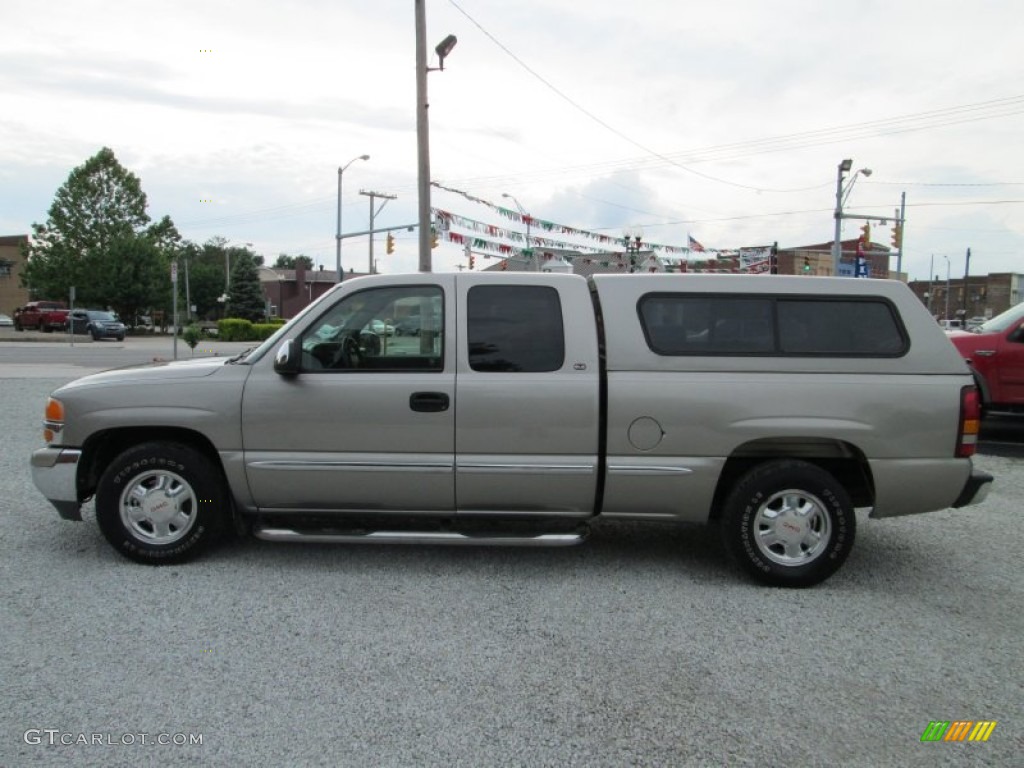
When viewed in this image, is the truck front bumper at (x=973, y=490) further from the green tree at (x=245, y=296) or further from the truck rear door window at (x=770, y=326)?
the green tree at (x=245, y=296)

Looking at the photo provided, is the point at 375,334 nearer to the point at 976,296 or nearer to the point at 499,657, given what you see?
the point at 499,657

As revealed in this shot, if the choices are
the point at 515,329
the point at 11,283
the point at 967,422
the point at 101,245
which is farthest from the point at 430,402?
the point at 11,283

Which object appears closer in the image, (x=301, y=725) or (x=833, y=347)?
(x=301, y=725)

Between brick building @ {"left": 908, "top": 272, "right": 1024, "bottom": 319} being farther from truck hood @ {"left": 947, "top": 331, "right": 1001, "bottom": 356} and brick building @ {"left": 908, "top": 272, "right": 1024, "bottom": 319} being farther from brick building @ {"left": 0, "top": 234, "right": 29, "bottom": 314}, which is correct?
brick building @ {"left": 0, "top": 234, "right": 29, "bottom": 314}

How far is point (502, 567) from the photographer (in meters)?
4.83

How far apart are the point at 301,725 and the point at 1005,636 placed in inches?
138

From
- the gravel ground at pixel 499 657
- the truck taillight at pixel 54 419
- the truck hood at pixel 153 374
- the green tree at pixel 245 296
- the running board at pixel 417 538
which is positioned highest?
the green tree at pixel 245 296

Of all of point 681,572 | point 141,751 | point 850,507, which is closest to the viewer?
point 141,751

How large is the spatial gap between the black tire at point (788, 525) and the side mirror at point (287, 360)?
2.70 metres

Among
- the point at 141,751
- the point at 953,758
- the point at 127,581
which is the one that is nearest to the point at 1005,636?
the point at 953,758

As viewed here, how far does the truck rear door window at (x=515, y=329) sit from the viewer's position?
181 inches

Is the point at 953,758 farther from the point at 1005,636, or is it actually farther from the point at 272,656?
the point at 272,656

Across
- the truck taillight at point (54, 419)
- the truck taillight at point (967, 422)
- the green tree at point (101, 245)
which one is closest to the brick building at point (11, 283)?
the green tree at point (101, 245)

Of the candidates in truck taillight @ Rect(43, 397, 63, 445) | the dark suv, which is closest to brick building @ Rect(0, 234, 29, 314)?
the dark suv
